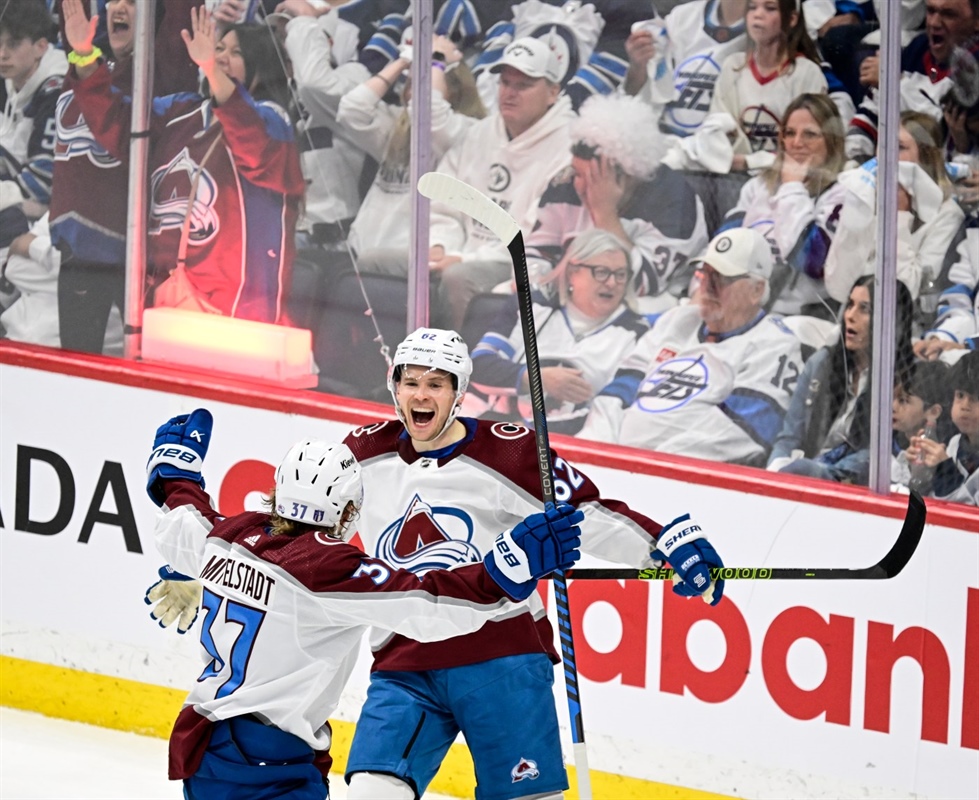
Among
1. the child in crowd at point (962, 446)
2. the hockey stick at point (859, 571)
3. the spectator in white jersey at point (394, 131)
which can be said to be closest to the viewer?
the hockey stick at point (859, 571)

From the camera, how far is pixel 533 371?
3.21m

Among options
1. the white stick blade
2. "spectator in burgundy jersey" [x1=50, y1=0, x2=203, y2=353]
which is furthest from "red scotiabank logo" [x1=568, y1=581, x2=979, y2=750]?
"spectator in burgundy jersey" [x1=50, y1=0, x2=203, y2=353]

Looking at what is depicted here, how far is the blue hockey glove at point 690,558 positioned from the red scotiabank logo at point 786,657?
77 cm

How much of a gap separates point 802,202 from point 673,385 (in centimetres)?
54

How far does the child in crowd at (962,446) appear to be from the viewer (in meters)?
3.93

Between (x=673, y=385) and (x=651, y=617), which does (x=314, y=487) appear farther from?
(x=673, y=385)

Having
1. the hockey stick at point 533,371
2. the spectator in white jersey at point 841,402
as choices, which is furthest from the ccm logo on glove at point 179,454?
the spectator in white jersey at point 841,402

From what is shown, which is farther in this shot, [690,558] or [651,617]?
[651,617]

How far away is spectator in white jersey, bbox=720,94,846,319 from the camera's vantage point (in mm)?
4113

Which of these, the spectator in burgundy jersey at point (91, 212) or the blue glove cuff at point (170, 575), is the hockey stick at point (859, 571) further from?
the spectator in burgundy jersey at point (91, 212)

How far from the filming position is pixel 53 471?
4.74m

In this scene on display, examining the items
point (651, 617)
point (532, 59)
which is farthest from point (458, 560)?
point (532, 59)

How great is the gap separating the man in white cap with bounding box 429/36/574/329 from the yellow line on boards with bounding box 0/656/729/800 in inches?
44.3

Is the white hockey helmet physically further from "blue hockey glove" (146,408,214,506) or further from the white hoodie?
the white hoodie
